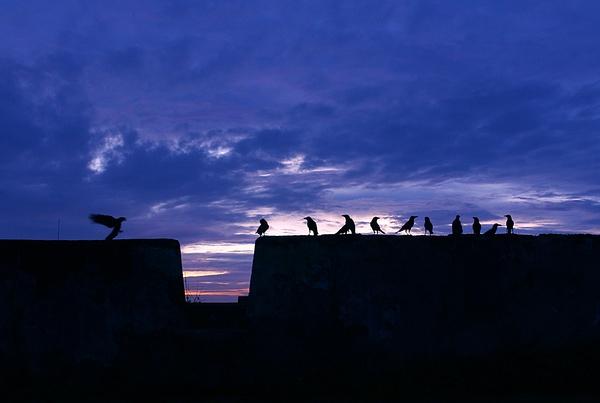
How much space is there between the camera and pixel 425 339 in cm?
696

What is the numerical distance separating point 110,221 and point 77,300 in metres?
1.48

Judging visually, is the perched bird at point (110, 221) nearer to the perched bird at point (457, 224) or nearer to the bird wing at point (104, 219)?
the bird wing at point (104, 219)

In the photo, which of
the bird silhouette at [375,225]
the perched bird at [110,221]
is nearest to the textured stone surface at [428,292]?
the perched bird at [110,221]

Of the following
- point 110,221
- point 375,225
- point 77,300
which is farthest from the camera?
point 375,225

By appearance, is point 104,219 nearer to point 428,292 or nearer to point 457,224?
point 428,292

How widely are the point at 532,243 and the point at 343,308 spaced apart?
2.38 m

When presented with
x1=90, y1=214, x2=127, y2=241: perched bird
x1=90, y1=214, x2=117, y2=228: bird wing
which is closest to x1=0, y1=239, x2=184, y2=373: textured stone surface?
x1=90, y1=214, x2=127, y2=241: perched bird

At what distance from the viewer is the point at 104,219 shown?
8289 mm

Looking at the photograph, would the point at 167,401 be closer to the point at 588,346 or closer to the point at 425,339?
the point at 425,339

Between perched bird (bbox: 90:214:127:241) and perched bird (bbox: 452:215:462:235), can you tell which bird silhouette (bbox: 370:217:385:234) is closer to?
perched bird (bbox: 452:215:462:235)

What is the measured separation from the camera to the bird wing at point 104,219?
8137 millimetres

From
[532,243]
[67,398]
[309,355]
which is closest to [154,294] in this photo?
[67,398]

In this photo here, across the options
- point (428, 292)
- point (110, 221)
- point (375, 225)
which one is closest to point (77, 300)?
point (110, 221)

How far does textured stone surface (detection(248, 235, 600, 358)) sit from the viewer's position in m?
6.90
